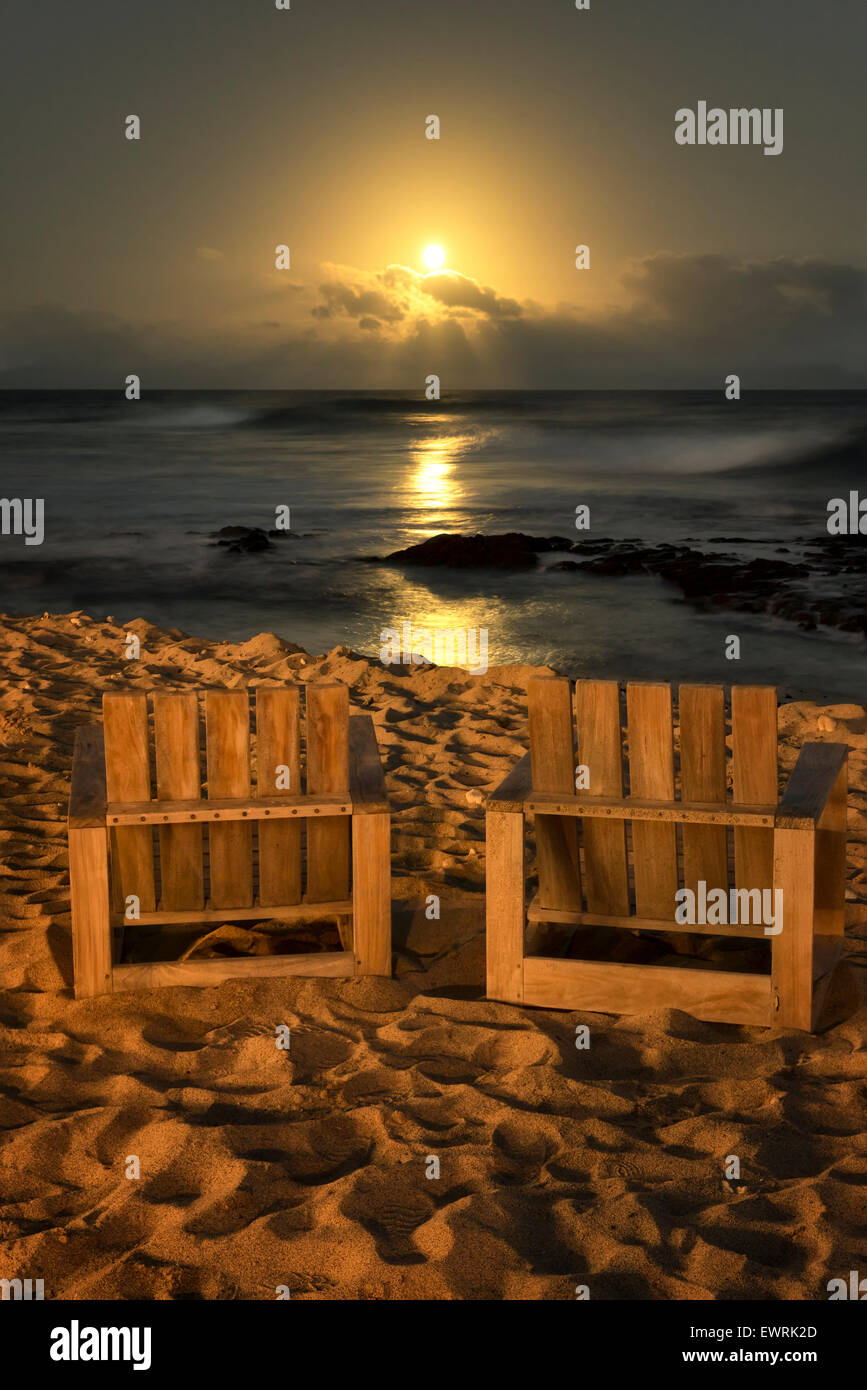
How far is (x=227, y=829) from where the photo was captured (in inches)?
140

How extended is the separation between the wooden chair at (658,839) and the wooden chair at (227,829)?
1.41 feet

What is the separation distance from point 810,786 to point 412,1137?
1.53 m

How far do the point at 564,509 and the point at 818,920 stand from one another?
77.3 ft

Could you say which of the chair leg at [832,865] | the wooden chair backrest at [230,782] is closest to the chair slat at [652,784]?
the chair leg at [832,865]

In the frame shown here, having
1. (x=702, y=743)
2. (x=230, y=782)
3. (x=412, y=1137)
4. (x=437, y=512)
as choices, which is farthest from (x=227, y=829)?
(x=437, y=512)

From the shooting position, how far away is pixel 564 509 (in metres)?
26.8

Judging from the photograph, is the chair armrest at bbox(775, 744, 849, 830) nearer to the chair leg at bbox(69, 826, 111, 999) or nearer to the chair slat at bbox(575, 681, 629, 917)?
the chair slat at bbox(575, 681, 629, 917)

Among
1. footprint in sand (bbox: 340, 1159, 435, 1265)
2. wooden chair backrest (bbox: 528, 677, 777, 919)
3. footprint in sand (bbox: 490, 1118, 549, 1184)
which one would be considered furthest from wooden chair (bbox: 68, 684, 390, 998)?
footprint in sand (bbox: 340, 1159, 435, 1265)

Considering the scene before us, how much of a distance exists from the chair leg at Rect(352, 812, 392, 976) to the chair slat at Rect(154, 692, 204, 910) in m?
0.49

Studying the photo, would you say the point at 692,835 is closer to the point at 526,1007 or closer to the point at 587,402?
the point at 526,1007

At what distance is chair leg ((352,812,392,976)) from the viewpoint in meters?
3.48

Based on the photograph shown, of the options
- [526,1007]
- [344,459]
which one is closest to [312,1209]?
[526,1007]

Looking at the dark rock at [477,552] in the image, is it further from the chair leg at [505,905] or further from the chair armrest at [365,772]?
the chair leg at [505,905]

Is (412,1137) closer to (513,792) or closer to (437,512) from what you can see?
(513,792)
